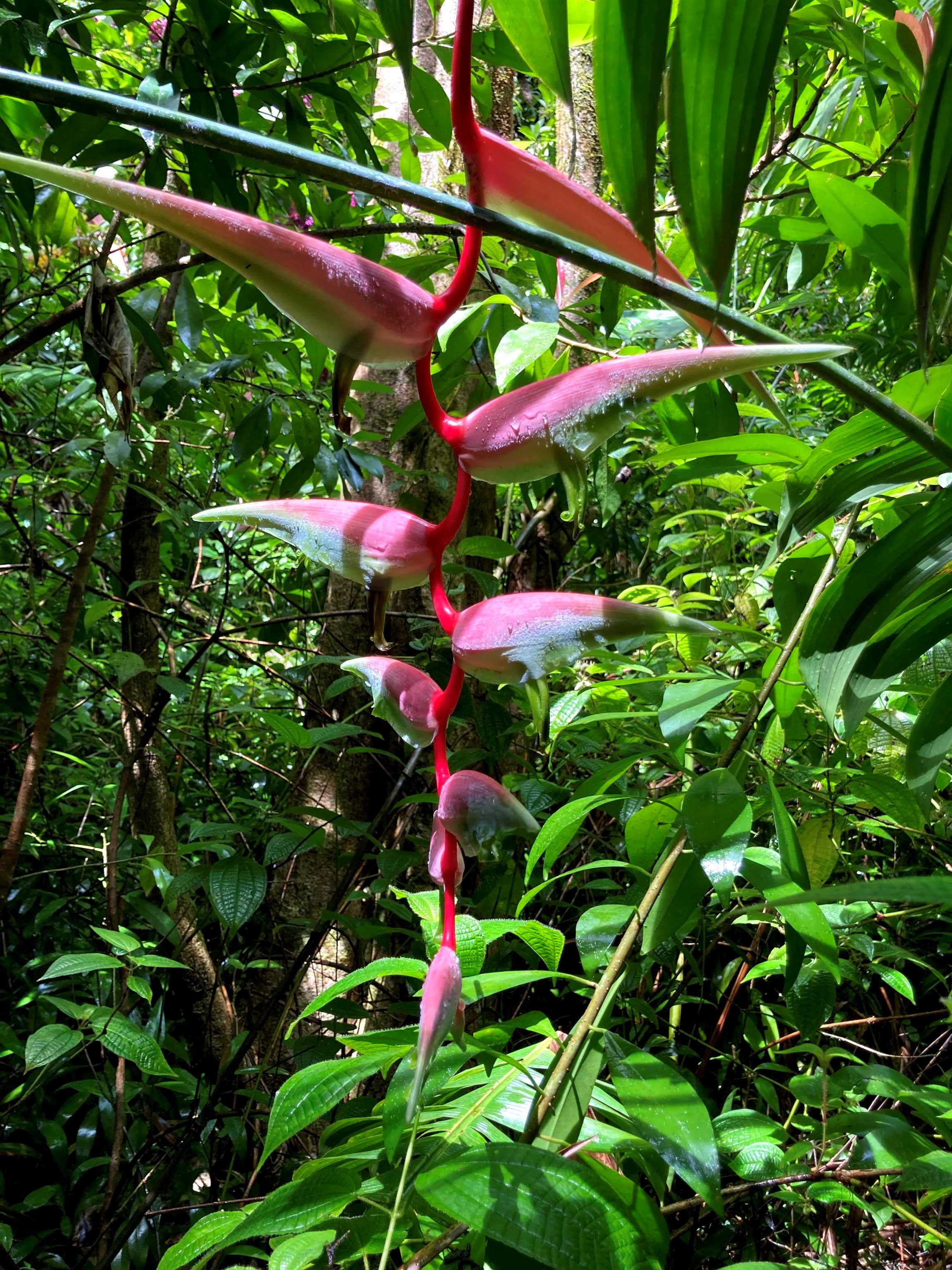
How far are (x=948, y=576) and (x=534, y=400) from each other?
25cm

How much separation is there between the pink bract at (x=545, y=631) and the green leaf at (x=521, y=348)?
24cm

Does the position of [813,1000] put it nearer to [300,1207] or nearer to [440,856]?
[300,1207]

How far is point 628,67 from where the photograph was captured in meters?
0.20

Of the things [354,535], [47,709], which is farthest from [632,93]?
[47,709]

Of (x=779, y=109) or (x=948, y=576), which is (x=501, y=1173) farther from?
(x=779, y=109)

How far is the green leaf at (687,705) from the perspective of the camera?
0.43m

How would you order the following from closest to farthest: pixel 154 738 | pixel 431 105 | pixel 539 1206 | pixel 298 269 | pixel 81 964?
pixel 298 269 → pixel 539 1206 → pixel 81 964 → pixel 431 105 → pixel 154 738

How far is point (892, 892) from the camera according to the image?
0.17m

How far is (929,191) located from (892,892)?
0.18 m

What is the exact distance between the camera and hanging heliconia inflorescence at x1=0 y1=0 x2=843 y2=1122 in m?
0.17

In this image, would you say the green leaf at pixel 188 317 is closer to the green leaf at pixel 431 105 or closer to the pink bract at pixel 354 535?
the green leaf at pixel 431 105

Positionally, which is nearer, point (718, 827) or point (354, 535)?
point (354, 535)

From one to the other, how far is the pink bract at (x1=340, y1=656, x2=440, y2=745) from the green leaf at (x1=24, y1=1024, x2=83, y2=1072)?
2.10 feet

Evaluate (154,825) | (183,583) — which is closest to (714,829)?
(154,825)
